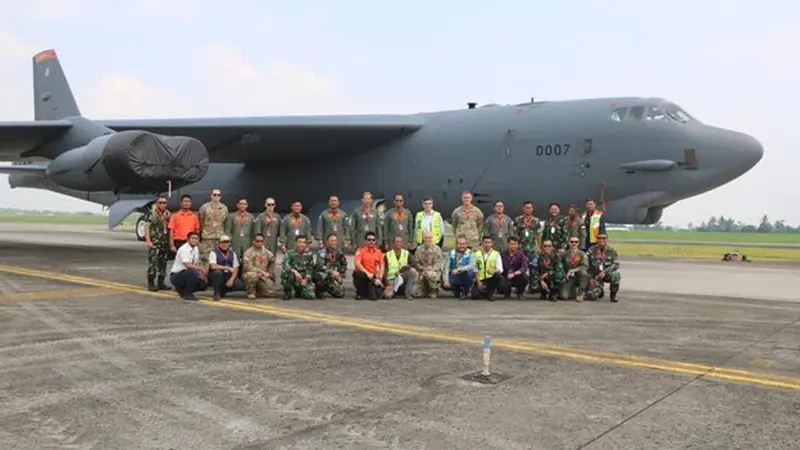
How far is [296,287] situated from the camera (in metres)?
9.30

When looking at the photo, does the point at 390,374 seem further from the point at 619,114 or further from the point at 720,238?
the point at 720,238

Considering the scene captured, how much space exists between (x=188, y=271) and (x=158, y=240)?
112 centimetres

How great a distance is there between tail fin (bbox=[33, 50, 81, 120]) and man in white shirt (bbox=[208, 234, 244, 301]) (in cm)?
1801

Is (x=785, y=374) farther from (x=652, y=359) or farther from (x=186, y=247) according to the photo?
(x=186, y=247)

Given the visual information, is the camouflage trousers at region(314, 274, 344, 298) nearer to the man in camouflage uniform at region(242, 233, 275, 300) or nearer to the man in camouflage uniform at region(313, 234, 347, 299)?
the man in camouflage uniform at region(313, 234, 347, 299)

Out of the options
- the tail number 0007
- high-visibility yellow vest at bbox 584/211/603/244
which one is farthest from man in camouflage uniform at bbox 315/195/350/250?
the tail number 0007

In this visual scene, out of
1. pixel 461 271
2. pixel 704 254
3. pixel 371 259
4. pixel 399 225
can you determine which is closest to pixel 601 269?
pixel 461 271

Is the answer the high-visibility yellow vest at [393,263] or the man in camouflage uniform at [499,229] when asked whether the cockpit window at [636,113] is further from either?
the high-visibility yellow vest at [393,263]

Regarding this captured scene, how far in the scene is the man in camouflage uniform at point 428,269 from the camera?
32.1 ft

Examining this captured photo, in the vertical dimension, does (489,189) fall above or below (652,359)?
above

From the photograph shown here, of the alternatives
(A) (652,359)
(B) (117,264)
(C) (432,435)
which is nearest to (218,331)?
(C) (432,435)

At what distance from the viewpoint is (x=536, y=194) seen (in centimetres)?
1560

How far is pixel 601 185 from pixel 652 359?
380 inches

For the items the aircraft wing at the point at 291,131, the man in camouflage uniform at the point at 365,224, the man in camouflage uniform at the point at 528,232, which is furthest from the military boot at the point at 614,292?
the aircraft wing at the point at 291,131
